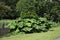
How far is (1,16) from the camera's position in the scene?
46.5m

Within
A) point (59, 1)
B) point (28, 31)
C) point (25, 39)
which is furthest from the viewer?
point (59, 1)

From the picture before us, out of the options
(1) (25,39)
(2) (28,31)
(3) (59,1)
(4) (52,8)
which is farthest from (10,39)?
(3) (59,1)

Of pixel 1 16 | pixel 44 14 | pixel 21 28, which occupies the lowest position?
pixel 1 16

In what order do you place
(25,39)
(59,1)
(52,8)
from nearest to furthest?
(25,39)
(52,8)
(59,1)

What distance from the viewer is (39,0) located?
36.8 meters

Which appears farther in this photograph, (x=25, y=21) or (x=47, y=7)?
(x=47, y=7)

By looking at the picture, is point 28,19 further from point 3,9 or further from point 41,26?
point 3,9

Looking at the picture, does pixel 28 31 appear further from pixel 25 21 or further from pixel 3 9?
pixel 3 9

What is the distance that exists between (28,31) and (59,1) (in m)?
18.2

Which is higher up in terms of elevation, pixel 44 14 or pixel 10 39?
pixel 10 39

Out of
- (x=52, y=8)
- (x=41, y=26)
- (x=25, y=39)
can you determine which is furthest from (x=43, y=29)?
(x=52, y=8)

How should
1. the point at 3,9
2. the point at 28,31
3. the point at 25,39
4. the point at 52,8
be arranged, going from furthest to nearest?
the point at 3,9, the point at 52,8, the point at 28,31, the point at 25,39

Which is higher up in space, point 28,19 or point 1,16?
point 28,19

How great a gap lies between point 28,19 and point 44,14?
1329cm
